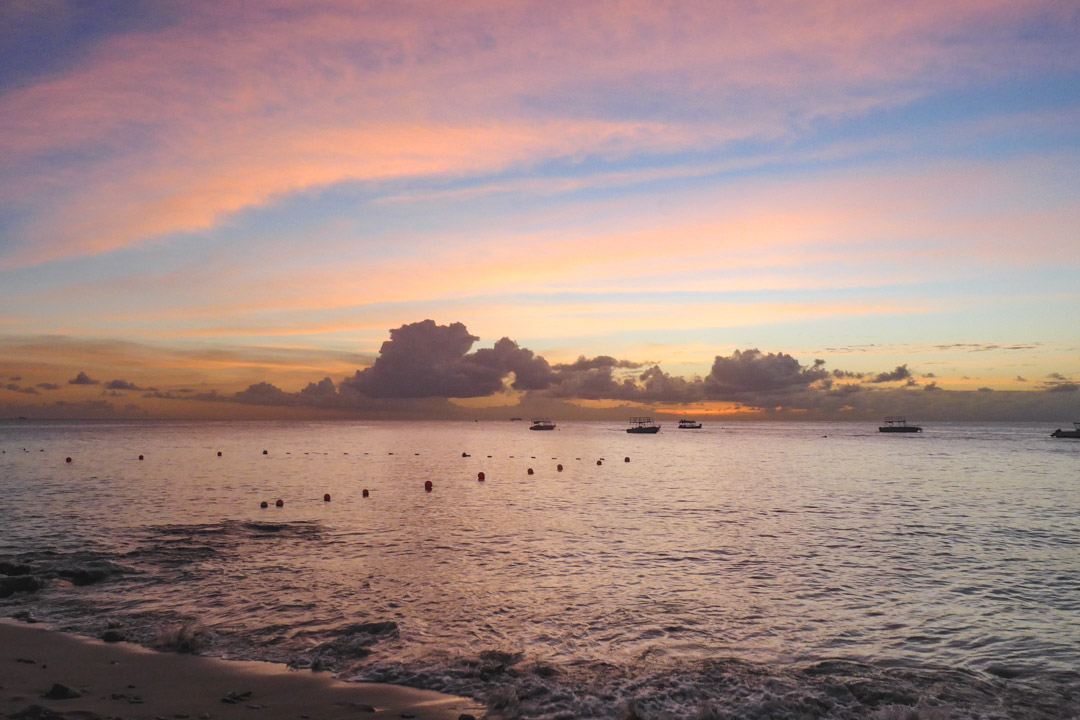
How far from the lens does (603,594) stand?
21.3m

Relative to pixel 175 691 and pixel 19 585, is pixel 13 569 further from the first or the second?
pixel 175 691

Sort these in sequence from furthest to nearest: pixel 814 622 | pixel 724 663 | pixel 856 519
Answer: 1. pixel 856 519
2. pixel 814 622
3. pixel 724 663

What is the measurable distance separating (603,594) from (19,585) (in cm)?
1926

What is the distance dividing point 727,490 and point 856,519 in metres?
17.1

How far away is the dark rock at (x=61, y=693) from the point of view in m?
11.9

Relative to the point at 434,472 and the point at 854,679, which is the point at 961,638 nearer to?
the point at 854,679

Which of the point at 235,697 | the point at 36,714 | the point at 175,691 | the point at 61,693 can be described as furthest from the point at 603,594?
the point at 36,714

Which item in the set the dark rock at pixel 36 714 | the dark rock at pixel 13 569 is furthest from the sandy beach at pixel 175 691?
the dark rock at pixel 13 569

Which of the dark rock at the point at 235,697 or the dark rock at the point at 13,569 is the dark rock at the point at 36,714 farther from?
the dark rock at the point at 13,569

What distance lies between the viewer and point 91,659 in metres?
14.3

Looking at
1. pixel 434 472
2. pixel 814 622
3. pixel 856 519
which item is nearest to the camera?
pixel 814 622

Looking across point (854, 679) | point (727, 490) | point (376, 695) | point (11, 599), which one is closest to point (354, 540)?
point (11, 599)

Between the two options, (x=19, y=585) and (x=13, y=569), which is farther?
(x=13, y=569)

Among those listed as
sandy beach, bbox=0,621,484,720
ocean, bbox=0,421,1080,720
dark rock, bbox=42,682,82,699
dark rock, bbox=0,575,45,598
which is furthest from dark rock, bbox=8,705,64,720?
dark rock, bbox=0,575,45,598
